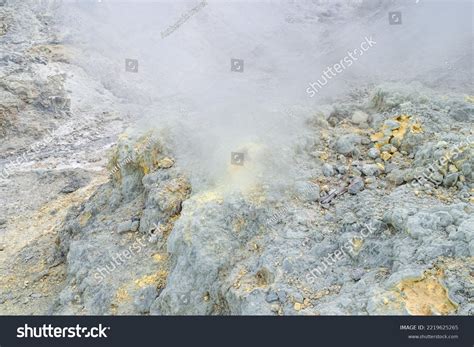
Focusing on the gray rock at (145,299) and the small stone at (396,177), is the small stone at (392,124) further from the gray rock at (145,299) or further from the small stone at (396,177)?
the gray rock at (145,299)

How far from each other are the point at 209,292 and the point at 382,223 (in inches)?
84.1

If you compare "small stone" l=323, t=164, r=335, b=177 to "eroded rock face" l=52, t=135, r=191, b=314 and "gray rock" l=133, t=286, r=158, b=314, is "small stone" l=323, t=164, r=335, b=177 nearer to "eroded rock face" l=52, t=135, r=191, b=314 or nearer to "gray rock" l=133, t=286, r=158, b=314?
"eroded rock face" l=52, t=135, r=191, b=314

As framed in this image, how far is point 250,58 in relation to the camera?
18328 mm

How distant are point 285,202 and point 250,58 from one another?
533 inches

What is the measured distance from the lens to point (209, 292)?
5199 millimetres

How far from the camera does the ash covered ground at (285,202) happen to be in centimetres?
466

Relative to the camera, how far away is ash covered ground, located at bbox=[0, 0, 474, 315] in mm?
4664

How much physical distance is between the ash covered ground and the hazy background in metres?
0.07

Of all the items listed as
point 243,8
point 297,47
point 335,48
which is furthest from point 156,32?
point 335,48

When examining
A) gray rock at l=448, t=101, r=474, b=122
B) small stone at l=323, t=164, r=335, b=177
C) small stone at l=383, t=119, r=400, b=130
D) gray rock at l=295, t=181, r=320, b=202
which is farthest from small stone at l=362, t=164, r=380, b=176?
gray rock at l=448, t=101, r=474, b=122

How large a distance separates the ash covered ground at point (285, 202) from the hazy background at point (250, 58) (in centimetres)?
7

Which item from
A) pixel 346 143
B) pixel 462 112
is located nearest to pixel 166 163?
pixel 346 143

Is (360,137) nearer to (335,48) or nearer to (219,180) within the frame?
(219,180)

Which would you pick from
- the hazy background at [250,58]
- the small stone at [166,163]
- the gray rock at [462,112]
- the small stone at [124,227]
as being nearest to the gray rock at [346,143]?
the hazy background at [250,58]
